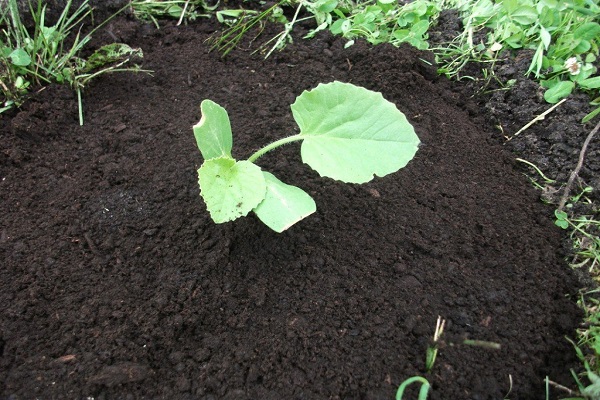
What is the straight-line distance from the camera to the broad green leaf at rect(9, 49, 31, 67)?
5.53ft

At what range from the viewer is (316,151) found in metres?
1.27

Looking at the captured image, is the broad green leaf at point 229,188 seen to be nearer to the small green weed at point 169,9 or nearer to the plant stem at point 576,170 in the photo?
the plant stem at point 576,170

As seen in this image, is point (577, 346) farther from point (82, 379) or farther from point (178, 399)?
point (82, 379)

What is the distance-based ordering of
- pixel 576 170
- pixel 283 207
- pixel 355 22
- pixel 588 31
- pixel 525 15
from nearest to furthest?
1. pixel 283 207
2. pixel 576 170
3. pixel 588 31
4. pixel 525 15
5. pixel 355 22

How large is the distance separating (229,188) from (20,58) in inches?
41.1

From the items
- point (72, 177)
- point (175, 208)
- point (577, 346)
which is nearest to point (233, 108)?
point (175, 208)

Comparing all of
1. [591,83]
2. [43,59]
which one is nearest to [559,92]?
[591,83]

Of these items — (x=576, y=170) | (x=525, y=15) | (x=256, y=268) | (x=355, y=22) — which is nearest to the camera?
(x=256, y=268)

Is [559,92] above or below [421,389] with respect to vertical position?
above

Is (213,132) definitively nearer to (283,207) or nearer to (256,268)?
(283,207)

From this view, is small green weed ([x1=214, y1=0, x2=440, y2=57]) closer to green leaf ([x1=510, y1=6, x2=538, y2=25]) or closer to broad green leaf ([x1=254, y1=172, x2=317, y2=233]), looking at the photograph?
green leaf ([x1=510, y1=6, x2=538, y2=25])

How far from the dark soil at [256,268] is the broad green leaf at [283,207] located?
188 millimetres

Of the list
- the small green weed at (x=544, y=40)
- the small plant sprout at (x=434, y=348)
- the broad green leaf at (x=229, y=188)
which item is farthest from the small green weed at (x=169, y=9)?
the small plant sprout at (x=434, y=348)

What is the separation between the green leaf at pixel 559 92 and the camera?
1.75 m
